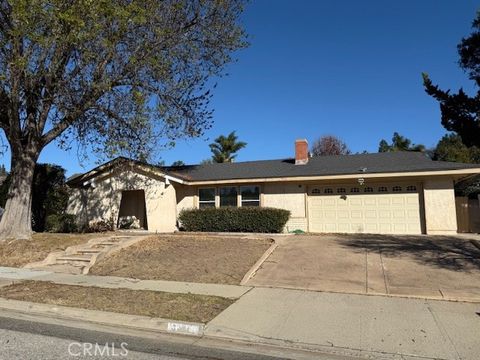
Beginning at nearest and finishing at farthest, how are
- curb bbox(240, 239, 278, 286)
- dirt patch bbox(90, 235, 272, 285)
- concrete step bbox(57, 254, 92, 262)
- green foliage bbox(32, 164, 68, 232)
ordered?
curb bbox(240, 239, 278, 286) → dirt patch bbox(90, 235, 272, 285) → concrete step bbox(57, 254, 92, 262) → green foliage bbox(32, 164, 68, 232)

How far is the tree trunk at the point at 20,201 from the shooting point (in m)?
16.0

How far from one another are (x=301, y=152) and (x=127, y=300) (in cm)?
1549

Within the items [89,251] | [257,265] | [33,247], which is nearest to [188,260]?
[257,265]

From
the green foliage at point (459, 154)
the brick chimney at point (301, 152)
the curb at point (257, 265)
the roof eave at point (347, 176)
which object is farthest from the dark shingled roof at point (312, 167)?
the green foliage at point (459, 154)

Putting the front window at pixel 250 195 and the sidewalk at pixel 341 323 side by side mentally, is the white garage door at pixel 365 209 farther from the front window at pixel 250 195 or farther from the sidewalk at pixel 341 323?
the sidewalk at pixel 341 323

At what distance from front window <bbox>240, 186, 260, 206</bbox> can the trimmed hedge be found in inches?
50.9

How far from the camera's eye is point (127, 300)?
839cm

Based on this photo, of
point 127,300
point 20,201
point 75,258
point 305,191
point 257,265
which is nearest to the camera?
point 127,300

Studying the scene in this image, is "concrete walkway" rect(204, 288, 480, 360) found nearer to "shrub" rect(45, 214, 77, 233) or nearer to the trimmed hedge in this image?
the trimmed hedge

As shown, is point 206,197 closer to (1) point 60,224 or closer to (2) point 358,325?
(1) point 60,224

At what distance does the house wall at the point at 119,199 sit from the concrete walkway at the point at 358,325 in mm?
12537

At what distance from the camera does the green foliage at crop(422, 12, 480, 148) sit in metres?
14.4

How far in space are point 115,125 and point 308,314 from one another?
12411 millimetres

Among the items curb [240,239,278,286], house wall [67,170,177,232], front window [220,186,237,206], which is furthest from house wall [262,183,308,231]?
curb [240,239,278,286]
